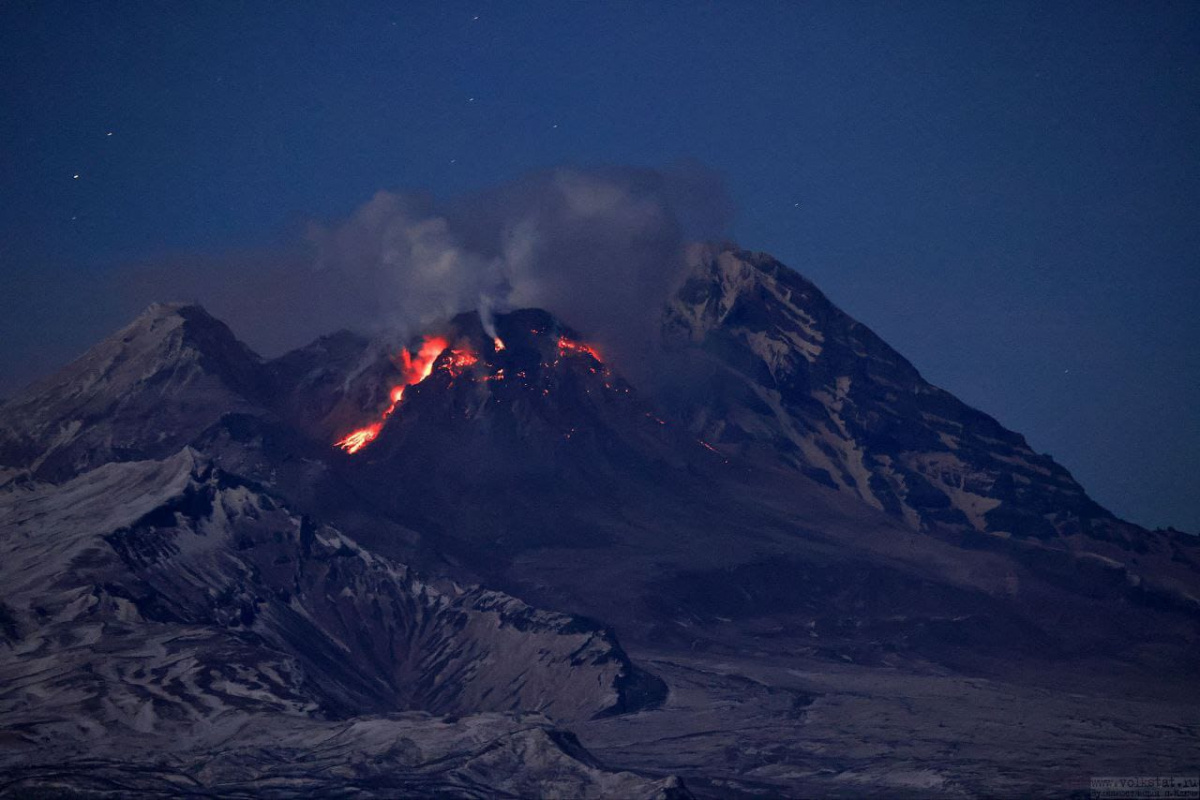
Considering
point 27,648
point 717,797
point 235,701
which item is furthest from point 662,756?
point 27,648

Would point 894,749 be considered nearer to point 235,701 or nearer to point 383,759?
point 383,759

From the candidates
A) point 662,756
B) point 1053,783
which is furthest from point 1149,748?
point 662,756

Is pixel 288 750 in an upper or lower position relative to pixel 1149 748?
lower

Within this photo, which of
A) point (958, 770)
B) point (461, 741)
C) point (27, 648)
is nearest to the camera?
point (461, 741)

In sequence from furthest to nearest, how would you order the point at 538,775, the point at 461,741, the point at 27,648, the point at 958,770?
the point at 27,648
the point at 958,770
the point at 461,741
the point at 538,775

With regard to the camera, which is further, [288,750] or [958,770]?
[958,770]

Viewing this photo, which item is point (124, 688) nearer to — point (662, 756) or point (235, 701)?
point (235, 701)

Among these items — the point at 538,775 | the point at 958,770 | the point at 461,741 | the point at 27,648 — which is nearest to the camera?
the point at 538,775

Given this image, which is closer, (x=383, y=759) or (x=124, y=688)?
(x=383, y=759)
